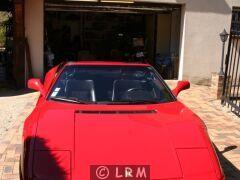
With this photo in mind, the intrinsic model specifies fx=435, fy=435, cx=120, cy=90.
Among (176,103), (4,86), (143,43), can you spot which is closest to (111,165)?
(176,103)

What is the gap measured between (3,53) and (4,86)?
12.6 ft

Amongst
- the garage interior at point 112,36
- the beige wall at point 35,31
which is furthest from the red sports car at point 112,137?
the garage interior at point 112,36

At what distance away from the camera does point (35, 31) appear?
12898 mm

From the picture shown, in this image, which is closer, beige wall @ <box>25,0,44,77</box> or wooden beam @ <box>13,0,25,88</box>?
wooden beam @ <box>13,0,25,88</box>

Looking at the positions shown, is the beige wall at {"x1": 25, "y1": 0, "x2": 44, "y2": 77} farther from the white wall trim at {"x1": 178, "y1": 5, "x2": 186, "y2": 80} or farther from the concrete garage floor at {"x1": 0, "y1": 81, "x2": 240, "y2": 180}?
the white wall trim at {"x1": 178, "y1": 5, "x2": 186, "y2": 80}

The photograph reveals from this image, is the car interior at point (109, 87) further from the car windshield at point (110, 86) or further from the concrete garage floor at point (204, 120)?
the concrete garage floor at point (204, 120)

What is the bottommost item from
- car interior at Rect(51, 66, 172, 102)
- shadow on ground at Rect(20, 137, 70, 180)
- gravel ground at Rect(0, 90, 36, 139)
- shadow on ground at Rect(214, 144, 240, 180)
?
gravel ground at Rect(0, 90, 36, 139)

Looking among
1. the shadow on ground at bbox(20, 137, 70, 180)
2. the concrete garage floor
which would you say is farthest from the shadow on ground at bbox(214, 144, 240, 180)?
the shadow on ground at bbox(20, 137, 70, 180)

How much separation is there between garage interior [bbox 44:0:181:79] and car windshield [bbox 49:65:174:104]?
32.2 ft

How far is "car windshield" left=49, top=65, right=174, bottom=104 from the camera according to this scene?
4934mm

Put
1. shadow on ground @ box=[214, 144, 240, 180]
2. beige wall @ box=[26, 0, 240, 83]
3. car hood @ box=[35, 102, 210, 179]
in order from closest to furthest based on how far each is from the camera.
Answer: car hood @ box=[35, 102, 210, 179]
shadow on ground @ box=[214, 144, 240, 180]
beige wall @ box=[26, 0, 240, 83]

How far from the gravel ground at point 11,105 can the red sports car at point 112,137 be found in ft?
9.27

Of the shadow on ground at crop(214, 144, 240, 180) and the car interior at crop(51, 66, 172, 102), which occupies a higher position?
the car interior at crop(51, 66, 172, 102)

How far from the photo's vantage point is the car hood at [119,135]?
3.65 meters
